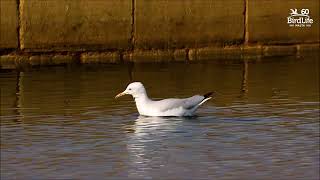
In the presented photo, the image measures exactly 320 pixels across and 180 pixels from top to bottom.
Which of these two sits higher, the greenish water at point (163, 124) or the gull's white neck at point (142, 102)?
the gull's white neck at point (142, 102)

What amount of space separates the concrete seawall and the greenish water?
0.73 meters

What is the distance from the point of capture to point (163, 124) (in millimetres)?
13750

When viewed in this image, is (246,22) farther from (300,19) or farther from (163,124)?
(163,124)

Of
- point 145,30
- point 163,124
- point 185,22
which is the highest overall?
point 185,22

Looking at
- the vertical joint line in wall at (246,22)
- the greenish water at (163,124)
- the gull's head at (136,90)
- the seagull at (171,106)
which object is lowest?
the greenish water at (163,124)

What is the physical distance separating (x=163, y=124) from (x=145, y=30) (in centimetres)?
631

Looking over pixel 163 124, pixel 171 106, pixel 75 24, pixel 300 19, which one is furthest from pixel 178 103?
pixel 300 19

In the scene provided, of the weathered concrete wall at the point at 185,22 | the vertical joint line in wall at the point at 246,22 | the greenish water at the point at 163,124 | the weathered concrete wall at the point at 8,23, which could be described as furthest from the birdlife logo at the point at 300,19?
the weathered concrete wall at the point at 8,23

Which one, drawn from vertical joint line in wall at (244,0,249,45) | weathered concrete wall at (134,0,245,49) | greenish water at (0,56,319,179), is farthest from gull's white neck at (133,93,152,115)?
vertical joint line in wall at (244,0,249,45)

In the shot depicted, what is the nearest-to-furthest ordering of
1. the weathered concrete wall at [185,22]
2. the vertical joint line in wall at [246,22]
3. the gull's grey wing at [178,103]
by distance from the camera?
1. the gull's grey wing at [178,103]
2. the weathered concrete wall at [185,22]
3. the vertical joint line in wall at [246,22]

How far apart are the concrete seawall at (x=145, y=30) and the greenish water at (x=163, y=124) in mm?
728

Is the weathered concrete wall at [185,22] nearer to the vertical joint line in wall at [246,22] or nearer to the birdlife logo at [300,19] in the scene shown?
the vertical joint line in wall at [246,22]

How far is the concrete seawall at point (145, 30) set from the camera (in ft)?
63.8

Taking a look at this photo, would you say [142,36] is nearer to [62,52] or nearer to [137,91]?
[62,52]
